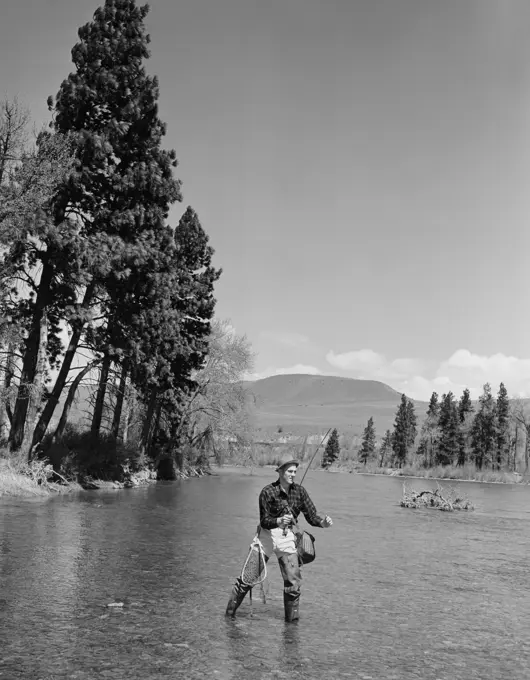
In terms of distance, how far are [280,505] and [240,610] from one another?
1.70 metres

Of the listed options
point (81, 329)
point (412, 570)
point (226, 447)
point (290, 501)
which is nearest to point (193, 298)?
point (226, 447)

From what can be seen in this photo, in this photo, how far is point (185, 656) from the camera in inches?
259

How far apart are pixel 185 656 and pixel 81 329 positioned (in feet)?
69.5

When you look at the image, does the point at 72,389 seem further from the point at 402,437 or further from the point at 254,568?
the point at 402,437

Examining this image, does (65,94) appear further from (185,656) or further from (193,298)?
(185,656)

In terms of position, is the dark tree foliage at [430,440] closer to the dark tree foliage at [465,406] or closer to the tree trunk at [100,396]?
the dark tree foliage at [465,406]

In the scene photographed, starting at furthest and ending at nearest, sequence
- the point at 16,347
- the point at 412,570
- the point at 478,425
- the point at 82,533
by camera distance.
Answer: the point at 478,425, the point at 16,347, the point at 82,533, the point at 412,570

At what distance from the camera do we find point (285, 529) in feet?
27.1

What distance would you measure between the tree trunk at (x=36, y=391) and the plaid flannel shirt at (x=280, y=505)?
17.9 meters

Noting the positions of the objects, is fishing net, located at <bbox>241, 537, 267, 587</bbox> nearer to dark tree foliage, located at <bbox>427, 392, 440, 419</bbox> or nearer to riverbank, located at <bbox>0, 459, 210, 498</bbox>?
riverbank, located at <bbox>0, 459, 210, 498</bbox>

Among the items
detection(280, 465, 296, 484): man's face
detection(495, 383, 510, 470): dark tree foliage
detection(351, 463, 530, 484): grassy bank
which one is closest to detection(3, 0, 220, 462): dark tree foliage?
detection(280, 465, 296, 484): man's face

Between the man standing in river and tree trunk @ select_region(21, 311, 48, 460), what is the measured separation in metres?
17.9

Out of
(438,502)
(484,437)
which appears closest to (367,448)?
(484,437)

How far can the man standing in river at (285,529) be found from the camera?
8102mm
